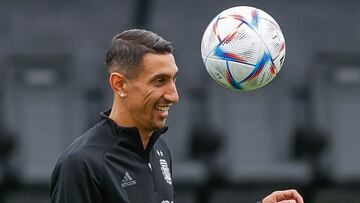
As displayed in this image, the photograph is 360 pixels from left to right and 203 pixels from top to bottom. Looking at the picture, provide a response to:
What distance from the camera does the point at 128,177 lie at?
276cm

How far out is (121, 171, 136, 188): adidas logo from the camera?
8.95 feet

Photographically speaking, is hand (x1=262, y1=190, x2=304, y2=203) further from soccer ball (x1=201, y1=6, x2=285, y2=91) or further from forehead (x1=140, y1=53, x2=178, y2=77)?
soccer ball (x1=201, y1=6, x2=285, y2=91)

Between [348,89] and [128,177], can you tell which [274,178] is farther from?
[128,177]

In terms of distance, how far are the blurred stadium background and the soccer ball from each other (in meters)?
5.04

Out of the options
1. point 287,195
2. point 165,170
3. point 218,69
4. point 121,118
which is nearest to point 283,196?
point 287,195

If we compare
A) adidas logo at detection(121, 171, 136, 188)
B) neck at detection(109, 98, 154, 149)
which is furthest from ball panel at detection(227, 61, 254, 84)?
adidas logo at detection(121, 171, 136, 188)

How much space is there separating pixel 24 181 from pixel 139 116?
566 centimetres

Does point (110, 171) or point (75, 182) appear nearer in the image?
point (75, 182)

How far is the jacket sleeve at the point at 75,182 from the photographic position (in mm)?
2586

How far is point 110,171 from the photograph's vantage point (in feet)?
8.84

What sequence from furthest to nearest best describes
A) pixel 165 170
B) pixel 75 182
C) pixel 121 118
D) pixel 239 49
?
pixel 239 49 → pixel 165 170 → pixel 121 118 → pixel 75 182

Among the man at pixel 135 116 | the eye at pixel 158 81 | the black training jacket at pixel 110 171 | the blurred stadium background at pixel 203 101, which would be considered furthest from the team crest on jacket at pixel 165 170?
the blurred stadium background at pixel 203 101

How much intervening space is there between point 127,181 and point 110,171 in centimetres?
7

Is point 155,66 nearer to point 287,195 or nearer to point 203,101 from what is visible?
point 287,195
